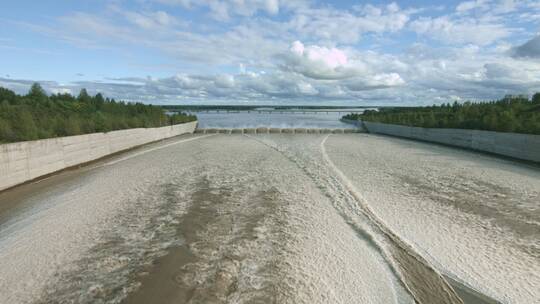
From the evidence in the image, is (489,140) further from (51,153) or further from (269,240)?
(51,153)

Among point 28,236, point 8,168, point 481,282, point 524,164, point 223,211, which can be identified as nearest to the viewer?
point 481,282

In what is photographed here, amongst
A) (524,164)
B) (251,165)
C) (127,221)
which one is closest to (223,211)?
(127,221)

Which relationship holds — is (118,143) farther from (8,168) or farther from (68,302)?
(68,302)

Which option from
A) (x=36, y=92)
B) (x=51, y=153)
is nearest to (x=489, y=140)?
(x=51, y=153)

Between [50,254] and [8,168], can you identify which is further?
[8,168]

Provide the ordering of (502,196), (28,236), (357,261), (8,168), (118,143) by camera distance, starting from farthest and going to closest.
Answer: (118,143), (8,168), (502,196), (28,236), (357,261)

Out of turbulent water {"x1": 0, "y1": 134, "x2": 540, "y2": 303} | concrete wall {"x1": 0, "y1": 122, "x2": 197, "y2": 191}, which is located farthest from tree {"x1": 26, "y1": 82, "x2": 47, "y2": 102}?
turbulent water {"x1": 0, "y1": 134, "x2": 540, "y2": 303}

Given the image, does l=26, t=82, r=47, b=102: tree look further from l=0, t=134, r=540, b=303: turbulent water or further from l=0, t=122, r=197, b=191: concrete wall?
l=0, t=134, r=540, b=303: turbulent water
